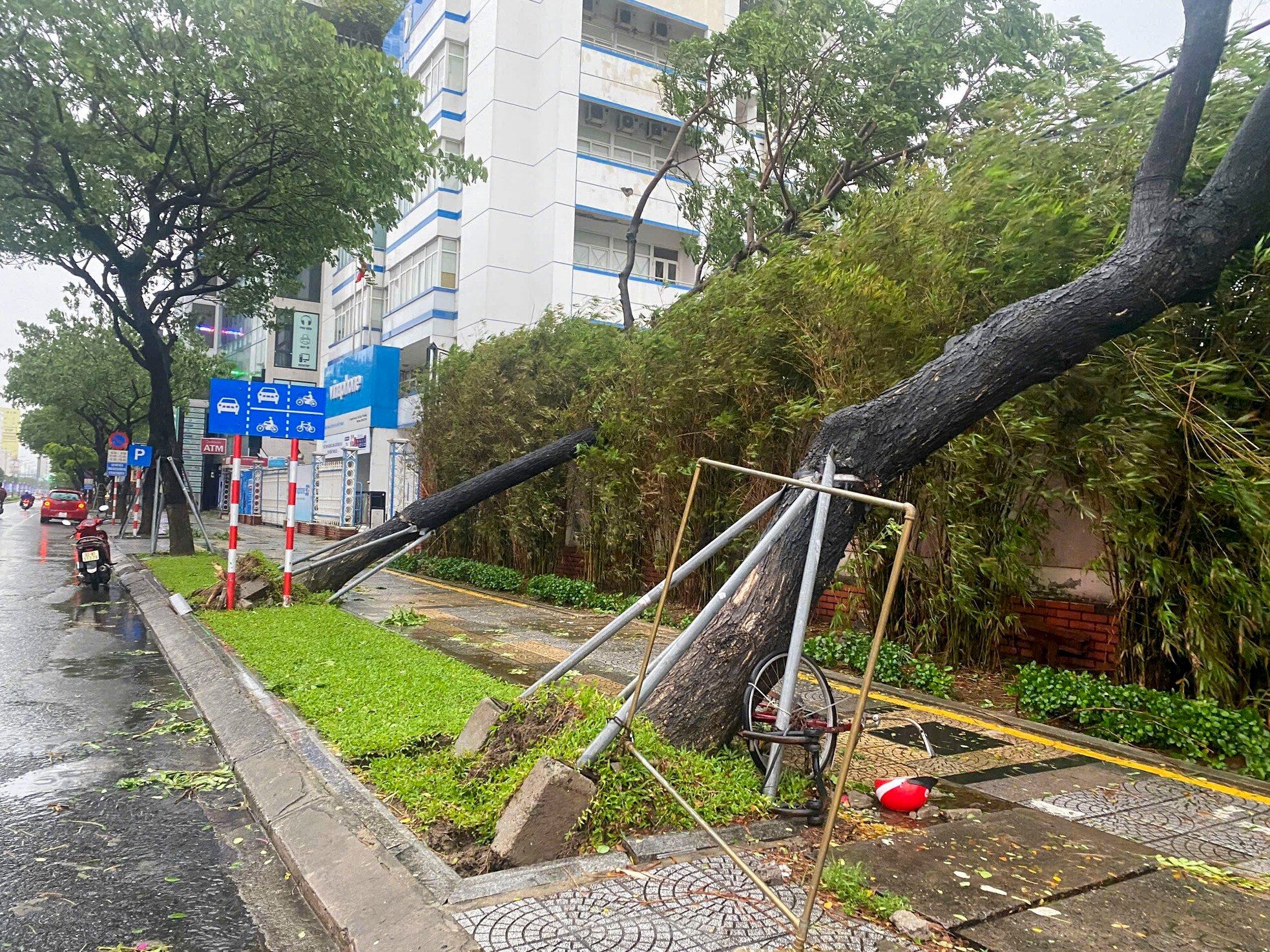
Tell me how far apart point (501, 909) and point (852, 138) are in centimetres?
1251

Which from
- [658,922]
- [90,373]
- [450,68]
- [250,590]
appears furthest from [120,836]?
[90,373]

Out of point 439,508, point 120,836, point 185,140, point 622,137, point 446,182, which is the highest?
point 622,137

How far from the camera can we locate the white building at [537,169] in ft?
76.4

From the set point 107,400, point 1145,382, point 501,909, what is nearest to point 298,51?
point 1145,382

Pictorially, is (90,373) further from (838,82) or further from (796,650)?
(796,650)

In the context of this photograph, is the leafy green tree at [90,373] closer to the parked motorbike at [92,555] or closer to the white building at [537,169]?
the white building at [537,169]

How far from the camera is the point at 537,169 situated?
24.0m

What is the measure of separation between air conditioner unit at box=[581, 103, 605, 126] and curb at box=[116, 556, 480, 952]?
68.3 feet

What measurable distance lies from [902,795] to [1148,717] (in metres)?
2.44

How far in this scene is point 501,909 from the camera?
10.3 feet

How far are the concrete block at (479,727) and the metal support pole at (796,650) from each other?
140cm

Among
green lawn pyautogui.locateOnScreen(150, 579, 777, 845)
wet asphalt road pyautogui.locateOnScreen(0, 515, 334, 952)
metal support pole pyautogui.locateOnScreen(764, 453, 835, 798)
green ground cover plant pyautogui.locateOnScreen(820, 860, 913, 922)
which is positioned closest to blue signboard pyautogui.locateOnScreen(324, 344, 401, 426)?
green lawn pyautogui.locateOnScreen(150, 579, 777, 845)

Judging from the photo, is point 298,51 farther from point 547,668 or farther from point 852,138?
point 547,668

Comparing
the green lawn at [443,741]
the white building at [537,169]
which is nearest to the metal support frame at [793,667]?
the green lawn at [443,741]
